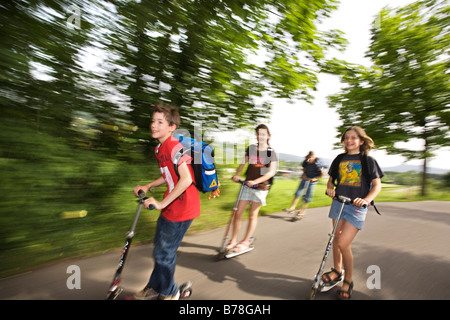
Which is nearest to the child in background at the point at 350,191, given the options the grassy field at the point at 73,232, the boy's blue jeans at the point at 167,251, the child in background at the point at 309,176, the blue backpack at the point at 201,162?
the blue backpack at the point at 201,162

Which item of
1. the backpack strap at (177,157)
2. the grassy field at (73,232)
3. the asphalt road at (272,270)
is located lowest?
the asphalt road at (272,270)

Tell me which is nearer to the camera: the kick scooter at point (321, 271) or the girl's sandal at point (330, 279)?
the kick scooter at point (321, 271)

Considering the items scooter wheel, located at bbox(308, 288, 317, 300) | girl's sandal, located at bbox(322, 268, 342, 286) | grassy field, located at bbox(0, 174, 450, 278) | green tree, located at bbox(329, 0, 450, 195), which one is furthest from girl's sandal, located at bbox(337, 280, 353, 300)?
green tree, located at bbox(329, 0, 450, 195)

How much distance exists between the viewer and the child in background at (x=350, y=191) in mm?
3041

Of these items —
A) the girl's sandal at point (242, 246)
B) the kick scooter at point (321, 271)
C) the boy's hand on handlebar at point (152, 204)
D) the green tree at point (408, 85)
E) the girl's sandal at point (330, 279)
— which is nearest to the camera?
the boy's hand on handlebar at point (152, 204)

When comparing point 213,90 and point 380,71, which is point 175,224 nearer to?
point 213,90

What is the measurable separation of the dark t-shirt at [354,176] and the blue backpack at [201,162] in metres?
1.67

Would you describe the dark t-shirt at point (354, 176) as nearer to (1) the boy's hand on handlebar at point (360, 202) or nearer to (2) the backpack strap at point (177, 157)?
Answer: (1) the boy's hand on handlebar at point (360, 202)

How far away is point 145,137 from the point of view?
15.8 feet

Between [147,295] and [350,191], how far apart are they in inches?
102

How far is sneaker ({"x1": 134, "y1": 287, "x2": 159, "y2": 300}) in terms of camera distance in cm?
272

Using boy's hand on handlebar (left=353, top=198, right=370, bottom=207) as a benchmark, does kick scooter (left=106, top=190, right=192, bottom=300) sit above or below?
below

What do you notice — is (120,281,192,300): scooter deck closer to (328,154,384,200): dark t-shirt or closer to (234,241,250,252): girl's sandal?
(234,241,250,252): girl's sandal
